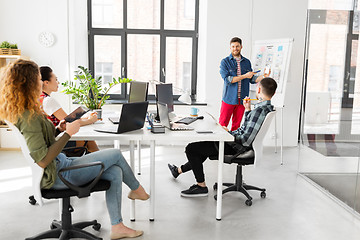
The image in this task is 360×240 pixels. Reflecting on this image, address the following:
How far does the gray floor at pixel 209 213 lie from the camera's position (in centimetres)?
277

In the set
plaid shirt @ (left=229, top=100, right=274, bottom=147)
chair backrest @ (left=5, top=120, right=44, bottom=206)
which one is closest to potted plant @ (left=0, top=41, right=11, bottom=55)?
chair backrest @ (left=5, top=120, right=44, bottom=206)

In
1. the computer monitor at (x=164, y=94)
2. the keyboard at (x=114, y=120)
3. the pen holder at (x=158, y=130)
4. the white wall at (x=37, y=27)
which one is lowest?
the keyboard at (x=114, y=120)

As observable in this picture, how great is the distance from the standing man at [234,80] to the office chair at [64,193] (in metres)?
2.62

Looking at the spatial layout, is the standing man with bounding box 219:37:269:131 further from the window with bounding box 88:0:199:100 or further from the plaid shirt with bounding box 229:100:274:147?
the plaid shirt with bounding box 229:100:274:147

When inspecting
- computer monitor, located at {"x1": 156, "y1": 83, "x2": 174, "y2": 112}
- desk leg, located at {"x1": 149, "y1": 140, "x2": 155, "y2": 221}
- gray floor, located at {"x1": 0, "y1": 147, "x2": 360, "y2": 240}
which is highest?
computer monitor, located at {"x1": 156, "y1": 83, "x2": 174, "y2": 112}

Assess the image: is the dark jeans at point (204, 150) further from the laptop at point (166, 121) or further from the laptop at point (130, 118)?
the laptop at point (130, 118)

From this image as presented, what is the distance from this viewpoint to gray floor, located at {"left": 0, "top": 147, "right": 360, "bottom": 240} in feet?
9.10

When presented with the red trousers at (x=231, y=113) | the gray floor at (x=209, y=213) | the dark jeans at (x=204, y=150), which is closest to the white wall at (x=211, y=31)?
the red trousers at (x=231, y=113)

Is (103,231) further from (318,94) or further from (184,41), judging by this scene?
(184,41)

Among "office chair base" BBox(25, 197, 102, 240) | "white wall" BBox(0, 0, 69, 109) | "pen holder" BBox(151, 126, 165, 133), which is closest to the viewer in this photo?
"office chair base" BBox(25, 197, 102, 240)

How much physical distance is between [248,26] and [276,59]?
0.86m

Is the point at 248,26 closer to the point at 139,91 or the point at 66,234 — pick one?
the point at 139,91

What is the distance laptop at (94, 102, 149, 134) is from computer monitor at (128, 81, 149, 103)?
66cm

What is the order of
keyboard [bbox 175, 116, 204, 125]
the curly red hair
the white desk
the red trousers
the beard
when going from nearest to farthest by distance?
the curly red hair → the white desk → keyboard [bbox 175, 116, 204, 125] → the beard → the red trousers
